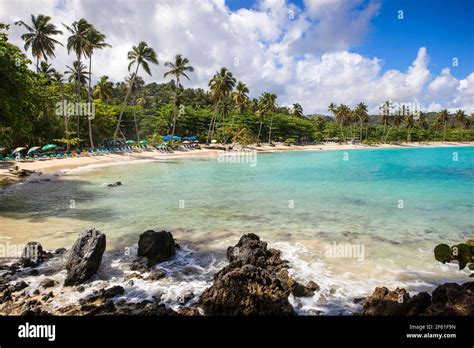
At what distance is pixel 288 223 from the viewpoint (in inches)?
603

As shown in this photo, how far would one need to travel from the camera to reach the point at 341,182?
3052cm

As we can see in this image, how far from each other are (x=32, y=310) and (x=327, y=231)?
36.6ft

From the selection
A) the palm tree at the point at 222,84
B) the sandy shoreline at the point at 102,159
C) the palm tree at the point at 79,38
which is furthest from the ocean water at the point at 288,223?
the palm tree at the point at 222,84

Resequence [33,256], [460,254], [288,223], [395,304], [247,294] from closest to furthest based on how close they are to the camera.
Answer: [460,254] → [395,304] → [247,294] → [33,256] → [288,223]

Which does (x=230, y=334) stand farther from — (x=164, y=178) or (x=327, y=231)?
(x=164, y=178)

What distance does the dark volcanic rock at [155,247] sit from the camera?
10.2 m

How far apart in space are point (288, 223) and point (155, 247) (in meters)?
7.22

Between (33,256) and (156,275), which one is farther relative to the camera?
(33,256)

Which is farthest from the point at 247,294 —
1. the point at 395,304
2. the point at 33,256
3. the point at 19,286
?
the point at 33,256

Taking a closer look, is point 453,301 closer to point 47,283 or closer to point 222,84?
point 47,283

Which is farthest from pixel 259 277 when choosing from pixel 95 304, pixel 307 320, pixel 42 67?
pixel 42 67

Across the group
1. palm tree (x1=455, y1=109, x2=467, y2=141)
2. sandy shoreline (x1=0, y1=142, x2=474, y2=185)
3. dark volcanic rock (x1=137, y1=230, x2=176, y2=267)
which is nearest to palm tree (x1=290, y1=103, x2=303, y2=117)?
sandy shoreline (x1=0, y1=142, x2=474, y2=185)

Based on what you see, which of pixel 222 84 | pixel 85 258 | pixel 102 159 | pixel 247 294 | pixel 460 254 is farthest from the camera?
pixel 222 84

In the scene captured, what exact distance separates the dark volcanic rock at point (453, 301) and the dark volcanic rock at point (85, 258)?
8.35 metres
